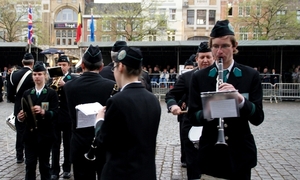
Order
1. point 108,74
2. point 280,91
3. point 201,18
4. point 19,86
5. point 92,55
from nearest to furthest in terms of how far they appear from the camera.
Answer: point 92,55, point 108,74, point 19,86, point 280,91, point 201,18

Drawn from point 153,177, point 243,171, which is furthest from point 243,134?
point 153,177

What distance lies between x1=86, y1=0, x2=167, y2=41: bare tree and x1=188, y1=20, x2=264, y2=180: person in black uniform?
37969 mm

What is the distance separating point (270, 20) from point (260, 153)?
33.1m

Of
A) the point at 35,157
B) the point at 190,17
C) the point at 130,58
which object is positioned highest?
the point at 190,17

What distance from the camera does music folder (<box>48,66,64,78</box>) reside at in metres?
6.79

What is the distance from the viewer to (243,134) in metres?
3.52

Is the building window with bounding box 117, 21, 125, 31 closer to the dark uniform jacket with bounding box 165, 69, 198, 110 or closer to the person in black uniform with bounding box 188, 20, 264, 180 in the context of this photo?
the dark uniform jacket with bounding box 165, 69, 198, 110

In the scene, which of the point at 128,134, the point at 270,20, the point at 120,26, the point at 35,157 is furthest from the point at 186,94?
the point at 120,26

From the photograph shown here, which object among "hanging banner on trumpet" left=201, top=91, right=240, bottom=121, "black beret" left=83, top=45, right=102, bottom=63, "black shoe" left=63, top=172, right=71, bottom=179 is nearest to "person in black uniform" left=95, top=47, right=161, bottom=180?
"hanging banner on trumpet" left=201, top=91, right=240, bottom=121

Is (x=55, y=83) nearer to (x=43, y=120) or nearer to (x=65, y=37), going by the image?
(x=43, y=120)

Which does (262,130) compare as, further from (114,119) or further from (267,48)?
(267,48)

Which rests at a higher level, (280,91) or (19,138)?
(280,91)

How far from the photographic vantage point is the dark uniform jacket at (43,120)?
5.88 metres

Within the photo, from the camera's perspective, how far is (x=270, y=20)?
129ft
